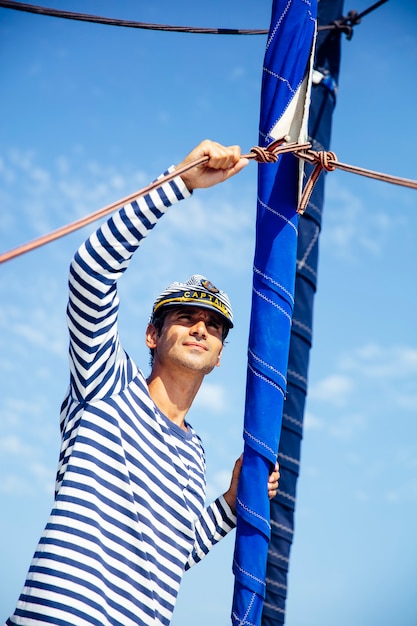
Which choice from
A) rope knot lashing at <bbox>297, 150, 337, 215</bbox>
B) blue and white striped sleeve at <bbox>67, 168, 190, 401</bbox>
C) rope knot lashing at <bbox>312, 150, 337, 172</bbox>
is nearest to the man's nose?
blue and white striped sleeve at <bbox>67, 168, 190, 401</bbox>

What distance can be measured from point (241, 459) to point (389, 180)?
1.41 m

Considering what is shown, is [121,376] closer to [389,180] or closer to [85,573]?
[85,573]

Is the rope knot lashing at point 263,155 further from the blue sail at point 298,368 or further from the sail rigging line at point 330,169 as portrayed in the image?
the blue sail at point 298,368

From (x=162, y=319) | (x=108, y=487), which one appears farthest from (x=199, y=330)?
(x=108, y=487)

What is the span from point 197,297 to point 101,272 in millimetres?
806

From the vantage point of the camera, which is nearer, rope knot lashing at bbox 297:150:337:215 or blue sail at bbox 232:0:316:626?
rope knot lashing at bbox 297:150:337:215

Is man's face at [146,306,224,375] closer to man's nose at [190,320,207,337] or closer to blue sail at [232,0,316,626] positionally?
man's nose at [190,320,207,337]

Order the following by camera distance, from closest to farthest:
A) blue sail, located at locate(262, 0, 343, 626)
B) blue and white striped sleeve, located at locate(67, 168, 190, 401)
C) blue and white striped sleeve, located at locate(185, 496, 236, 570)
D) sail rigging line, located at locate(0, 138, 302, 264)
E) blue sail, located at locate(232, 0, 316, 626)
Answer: sail rigging line, located at locate(0, 138, 302, 264), blue and white striped sleeve, located at locate(67, 168, 190, 401), blue sail, located at locate(232, 0, 316, 626), blue and white striped sleeve, located at locate(185, 496, 236, 570), blue sail, located at locate(262, 0, 343, 626)

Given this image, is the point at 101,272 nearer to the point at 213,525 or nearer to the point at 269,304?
the point at 269,304

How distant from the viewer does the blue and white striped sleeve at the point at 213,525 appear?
12.7ft

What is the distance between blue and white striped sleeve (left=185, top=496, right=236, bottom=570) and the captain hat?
33.9 inches

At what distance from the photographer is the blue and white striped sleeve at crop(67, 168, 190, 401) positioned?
3133 millimetres

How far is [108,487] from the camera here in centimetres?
321

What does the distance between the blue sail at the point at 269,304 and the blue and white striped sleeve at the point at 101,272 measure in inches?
20.7
